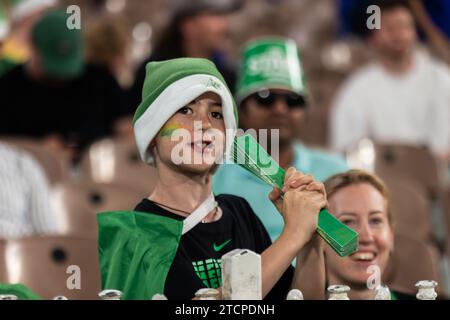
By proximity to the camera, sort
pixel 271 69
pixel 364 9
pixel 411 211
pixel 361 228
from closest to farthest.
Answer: pixel 361 228, pixel 271 69, pixel 364 9, pixel 411 211

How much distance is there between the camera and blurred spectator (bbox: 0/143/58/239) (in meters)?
4.04

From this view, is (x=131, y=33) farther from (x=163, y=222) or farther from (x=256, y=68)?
(x=163, y=222)

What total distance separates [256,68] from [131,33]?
3738mm

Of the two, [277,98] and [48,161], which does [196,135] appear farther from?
[48,161]

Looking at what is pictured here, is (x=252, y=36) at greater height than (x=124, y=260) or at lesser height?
greater

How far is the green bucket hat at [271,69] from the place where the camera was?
9.64ft

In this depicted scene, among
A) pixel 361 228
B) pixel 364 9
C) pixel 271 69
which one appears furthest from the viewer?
pixel 364 9

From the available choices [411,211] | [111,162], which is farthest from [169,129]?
[111,162]

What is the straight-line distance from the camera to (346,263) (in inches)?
85.8

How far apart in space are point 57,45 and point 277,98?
6.94 feet

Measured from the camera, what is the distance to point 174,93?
201cm

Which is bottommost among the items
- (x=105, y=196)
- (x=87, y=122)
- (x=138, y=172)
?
(x=105, y=196)

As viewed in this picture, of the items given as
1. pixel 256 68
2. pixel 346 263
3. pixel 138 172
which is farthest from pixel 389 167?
pixel 346 263

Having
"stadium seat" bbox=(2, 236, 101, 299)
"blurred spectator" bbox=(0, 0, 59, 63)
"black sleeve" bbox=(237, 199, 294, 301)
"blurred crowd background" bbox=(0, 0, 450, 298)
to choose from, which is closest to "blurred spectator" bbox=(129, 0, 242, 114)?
"blurred crowd background" bbox=(0, 0, 450, 298)
